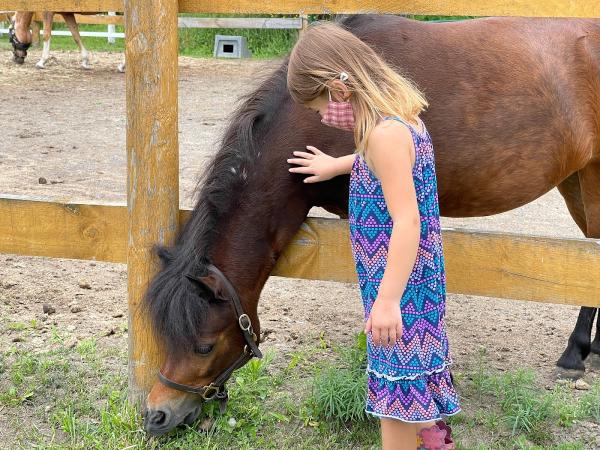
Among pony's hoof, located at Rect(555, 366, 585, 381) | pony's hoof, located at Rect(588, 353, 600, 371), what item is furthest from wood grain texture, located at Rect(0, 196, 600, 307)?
pony's hoof, located at Rect(588, 353, 600, 371)

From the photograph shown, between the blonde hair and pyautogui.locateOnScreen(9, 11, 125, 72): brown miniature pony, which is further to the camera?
pyautogui.locateOnScreen(9, 11, 125, 72): brown miniature pony

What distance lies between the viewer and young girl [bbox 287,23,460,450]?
80.6 inches

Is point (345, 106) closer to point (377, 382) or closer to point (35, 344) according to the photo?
point (377, 382)

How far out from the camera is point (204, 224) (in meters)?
2.73

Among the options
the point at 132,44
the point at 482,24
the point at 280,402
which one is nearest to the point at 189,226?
the point at 132,44

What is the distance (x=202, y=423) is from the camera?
→ 294 centimetres

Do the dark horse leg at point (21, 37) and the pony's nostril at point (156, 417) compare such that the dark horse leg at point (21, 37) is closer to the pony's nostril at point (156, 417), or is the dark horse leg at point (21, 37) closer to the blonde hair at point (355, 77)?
the pony's nostril at point (156, 417)

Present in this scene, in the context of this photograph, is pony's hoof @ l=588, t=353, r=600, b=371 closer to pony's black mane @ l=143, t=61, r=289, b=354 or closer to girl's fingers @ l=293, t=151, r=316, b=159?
girl's fingers @ l=293, t=151, r=316, b=159

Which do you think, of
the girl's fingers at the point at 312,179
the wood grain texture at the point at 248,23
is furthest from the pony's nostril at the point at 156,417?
the wood grain texture at the point at 248,23

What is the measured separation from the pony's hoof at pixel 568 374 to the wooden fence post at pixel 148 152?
6.35 feet

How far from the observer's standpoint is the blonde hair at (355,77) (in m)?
2.09

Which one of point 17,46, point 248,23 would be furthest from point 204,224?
point 248,23

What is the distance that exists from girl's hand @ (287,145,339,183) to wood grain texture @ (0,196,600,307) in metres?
0.26

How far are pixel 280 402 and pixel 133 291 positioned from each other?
76 cm
